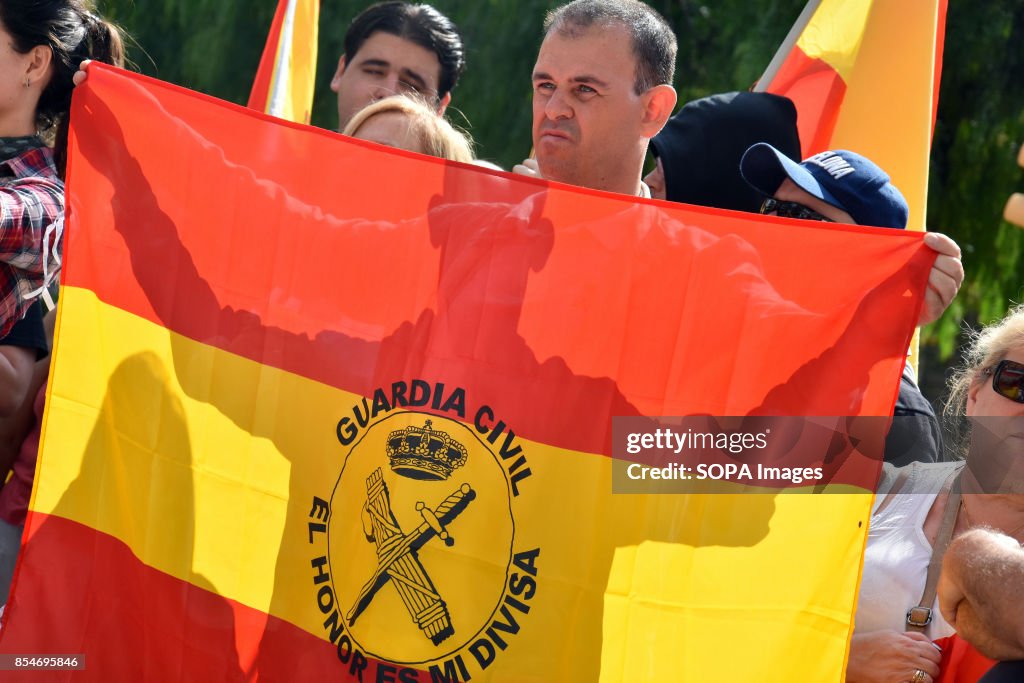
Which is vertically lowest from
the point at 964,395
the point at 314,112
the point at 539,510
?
the point at 539,510

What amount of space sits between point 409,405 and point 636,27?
1.22 meters

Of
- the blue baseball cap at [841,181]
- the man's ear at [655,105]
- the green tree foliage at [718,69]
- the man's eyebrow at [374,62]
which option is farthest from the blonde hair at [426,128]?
the green tree foliage at [718,69]

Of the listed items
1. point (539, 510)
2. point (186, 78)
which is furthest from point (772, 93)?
point (186, 78)

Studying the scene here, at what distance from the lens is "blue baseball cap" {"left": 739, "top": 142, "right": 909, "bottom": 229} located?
2830 millimetres

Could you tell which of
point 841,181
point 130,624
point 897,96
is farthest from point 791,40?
point 130,624

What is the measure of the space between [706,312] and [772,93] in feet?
6.73

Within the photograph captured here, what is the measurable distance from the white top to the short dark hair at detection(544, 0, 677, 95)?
3.91 feet

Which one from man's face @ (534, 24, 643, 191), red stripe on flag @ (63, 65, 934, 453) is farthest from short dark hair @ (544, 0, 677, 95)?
red stripe on flag @ (63, 65, 934, 453)

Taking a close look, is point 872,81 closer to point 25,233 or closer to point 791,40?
point 791,40

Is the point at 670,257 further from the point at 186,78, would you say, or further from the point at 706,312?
the point at 186,78

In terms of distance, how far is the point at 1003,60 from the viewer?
5.52 meters

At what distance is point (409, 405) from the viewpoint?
235 cm

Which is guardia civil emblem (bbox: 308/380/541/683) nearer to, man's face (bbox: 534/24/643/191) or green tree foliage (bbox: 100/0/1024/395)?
man's face (bbox: 534/24/643/191)

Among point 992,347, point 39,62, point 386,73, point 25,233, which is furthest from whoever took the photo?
point 386,73
